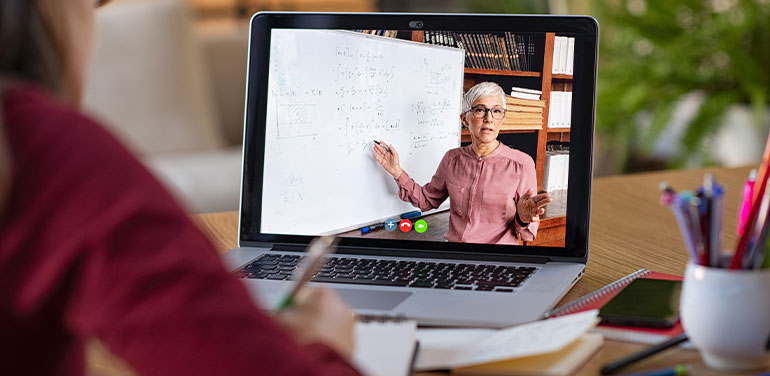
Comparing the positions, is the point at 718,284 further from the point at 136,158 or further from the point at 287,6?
the point at 287,6

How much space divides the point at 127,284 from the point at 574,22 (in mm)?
639

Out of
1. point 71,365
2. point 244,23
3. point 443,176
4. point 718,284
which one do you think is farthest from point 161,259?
point 244,23

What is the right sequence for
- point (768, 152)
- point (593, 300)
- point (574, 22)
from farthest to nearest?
point (574, 22)
point (593, 300)
point (768, 152)

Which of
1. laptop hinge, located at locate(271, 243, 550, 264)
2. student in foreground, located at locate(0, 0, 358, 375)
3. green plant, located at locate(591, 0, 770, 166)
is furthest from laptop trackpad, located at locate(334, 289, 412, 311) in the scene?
green plant, located at locate(591, 0, 770, 166)

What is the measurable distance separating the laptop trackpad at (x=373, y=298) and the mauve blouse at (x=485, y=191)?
13 centimetres

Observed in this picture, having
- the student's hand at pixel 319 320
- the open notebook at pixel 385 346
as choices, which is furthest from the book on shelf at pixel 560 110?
the student's hand at pixel 319 320

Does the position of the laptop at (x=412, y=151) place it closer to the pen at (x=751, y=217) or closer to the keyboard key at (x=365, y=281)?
the keyboard key at (x=365, y=281)

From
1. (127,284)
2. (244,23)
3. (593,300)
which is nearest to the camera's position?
(127,284)

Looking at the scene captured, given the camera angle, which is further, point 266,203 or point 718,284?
point 266,203

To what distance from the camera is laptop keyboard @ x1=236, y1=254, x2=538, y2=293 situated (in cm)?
80

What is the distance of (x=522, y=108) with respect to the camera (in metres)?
0.86

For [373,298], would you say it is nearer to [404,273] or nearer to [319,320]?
[404,273]

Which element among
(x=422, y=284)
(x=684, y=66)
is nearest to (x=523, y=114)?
(x=422, y=284)

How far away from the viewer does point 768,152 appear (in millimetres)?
570
